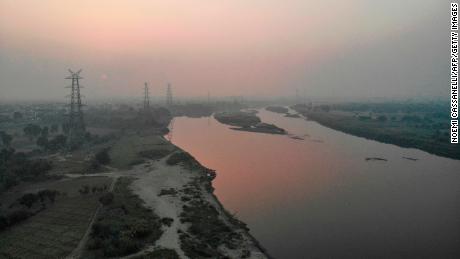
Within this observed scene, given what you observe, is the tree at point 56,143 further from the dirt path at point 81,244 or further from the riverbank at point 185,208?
the dirt path at point 81,244

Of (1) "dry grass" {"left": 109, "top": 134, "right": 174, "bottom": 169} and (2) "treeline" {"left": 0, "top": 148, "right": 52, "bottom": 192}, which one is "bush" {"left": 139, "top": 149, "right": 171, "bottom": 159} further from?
(2) "treeline" {"left": 0, "top": 148, "right": 52, "bottom": 192}

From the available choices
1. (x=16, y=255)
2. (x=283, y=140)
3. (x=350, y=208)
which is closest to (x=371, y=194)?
(x=350, y=208)

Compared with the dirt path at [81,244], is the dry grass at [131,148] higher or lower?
higher

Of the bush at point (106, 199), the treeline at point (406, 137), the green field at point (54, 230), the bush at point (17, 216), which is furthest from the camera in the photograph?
the treeline at point (406, 137)

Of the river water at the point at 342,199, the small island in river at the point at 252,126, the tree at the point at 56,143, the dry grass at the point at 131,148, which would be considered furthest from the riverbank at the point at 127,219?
the small island in river at the point at 252,126

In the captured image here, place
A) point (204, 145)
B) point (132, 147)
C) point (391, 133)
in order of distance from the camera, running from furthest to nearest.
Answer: point (391, 133), point (204, 145), point (132, 147)

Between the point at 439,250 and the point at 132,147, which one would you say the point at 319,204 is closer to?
the point at 439,250

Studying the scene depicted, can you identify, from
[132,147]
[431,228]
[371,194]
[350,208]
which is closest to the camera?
[431,228]

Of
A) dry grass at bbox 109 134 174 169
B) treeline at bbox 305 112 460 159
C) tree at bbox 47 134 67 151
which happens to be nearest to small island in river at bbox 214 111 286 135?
treeline at bbox 305 112 460 159

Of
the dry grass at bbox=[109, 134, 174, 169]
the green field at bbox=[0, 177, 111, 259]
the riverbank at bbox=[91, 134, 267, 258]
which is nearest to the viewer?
the green field at bbox=[0, 177, 111, 259]
